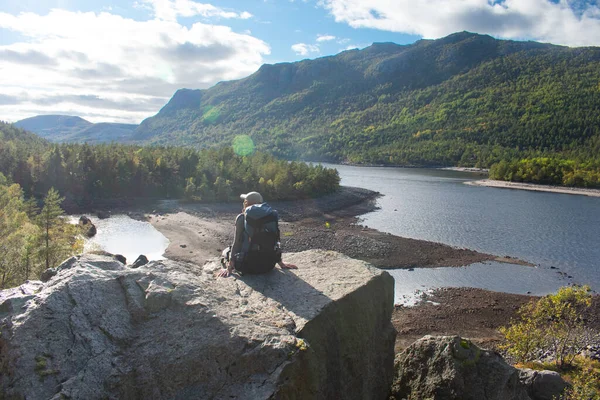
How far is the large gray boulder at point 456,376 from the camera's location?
31.0ft

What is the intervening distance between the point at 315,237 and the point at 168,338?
139ft

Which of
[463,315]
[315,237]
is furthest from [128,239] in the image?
[463,315]

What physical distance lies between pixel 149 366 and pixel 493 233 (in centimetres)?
5533

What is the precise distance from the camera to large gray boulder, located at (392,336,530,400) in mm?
9438

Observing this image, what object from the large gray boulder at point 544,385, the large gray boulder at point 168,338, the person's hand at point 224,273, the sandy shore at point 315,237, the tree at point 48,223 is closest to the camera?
the large gray boulder at point 168,338

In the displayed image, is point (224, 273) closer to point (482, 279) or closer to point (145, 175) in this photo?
point (482, 279)

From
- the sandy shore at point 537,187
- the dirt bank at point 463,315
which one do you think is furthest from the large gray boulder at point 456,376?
the sandy shore at point 537,187

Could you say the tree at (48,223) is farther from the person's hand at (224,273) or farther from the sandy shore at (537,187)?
the sandy shore at (537,187)

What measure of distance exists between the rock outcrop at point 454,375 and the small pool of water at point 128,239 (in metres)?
32.7

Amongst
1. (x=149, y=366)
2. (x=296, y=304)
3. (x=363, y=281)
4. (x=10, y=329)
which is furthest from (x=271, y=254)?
(x=10, y=329)

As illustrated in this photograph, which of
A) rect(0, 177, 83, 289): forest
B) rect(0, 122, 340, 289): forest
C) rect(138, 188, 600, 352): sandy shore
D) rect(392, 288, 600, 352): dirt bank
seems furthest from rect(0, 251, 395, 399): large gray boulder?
rect(0, 122, 340, 289): forest

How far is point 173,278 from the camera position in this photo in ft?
22.9

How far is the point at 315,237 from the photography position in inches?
1882

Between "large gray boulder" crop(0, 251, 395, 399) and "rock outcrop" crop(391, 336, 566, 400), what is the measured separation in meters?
2.82
